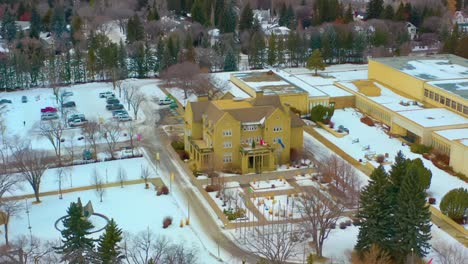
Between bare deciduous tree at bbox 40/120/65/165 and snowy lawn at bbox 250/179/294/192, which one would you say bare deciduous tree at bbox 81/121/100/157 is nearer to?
bare deciduous tree at bbox 40/120/65/165

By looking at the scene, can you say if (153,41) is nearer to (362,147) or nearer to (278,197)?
(362,147)

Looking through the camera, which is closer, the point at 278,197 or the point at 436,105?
the point at 278,197

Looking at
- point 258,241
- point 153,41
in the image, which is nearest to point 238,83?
point 153,41

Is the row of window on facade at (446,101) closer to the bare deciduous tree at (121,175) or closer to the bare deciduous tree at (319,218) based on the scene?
the bare deciduous tree at (319,218)

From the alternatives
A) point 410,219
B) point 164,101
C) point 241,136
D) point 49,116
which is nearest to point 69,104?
point 49,116

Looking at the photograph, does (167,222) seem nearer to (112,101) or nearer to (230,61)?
(112,101)

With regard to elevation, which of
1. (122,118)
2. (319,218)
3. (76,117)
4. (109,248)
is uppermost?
(109,248)
